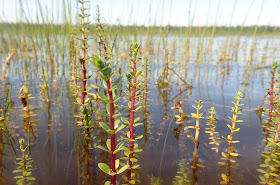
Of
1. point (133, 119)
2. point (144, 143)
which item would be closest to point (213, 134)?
point (144, 143)

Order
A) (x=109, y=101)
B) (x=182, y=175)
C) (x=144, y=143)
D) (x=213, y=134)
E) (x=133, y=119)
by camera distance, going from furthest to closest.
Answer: (x=213, y=134)
(x=144, y=143)
(x=133, y=119)
(x=182, y=175)
(x=109, y=101)

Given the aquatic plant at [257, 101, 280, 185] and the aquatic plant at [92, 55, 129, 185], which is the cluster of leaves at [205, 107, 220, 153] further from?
the aquatic plant at [92, 55, 129, 185]

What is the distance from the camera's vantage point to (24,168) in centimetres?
153

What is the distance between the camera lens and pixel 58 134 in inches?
81.4

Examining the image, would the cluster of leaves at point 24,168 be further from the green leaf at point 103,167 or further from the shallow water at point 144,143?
the green leaf at point 103,167

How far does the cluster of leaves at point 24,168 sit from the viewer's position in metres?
1.43

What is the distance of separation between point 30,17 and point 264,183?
488 centimetres

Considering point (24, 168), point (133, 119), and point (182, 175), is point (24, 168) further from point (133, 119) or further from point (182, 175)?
point (182, 175)

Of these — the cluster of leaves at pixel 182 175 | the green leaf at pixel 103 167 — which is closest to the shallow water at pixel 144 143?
the cluster of leaves at pixel 182 175

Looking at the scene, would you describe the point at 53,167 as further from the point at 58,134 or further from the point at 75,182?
the point at 58,134

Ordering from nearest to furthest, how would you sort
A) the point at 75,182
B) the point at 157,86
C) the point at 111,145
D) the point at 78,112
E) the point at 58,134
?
the point at 111,145 → the point at 75,182 → the point at 58,134 → the point at 78,112 → the point at 157,86

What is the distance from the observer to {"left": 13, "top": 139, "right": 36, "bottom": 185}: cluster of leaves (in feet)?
4.70

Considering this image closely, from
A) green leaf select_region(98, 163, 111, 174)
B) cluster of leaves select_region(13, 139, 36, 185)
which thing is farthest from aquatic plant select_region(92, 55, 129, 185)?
cluster of leaves select_region(13, 139, 36, 185)

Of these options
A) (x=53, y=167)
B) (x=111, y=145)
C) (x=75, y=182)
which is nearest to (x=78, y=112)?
(x=53, y=167)
